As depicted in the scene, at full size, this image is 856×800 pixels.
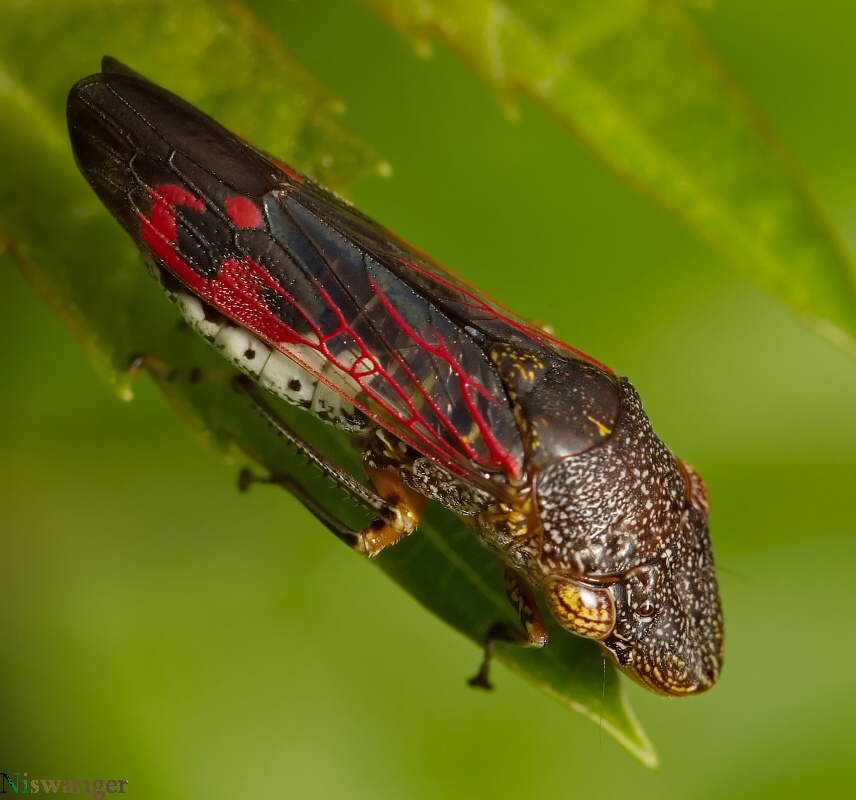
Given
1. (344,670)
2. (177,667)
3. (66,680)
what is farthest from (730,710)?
(66,680)

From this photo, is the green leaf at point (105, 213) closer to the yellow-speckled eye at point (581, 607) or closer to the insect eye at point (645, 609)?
the yellow-speckled eye at point (581, 607)

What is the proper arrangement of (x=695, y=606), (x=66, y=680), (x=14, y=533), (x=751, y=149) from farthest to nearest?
(x=14, y=533), (x=66, y=680), (x=695, y=606), (x=751, y=149)

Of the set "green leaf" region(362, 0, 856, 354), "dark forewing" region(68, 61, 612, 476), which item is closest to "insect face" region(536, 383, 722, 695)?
"dark forewing" region(68, 61, 612, 476)

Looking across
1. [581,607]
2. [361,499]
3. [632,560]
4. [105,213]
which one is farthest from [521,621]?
[105,213]

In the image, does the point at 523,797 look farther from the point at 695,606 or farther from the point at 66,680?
the point at 66,680

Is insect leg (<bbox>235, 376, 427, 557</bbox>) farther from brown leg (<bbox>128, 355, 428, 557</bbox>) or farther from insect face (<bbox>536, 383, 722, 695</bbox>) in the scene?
insect face (<bbox>536, 383, 722, 695</bbox>)
